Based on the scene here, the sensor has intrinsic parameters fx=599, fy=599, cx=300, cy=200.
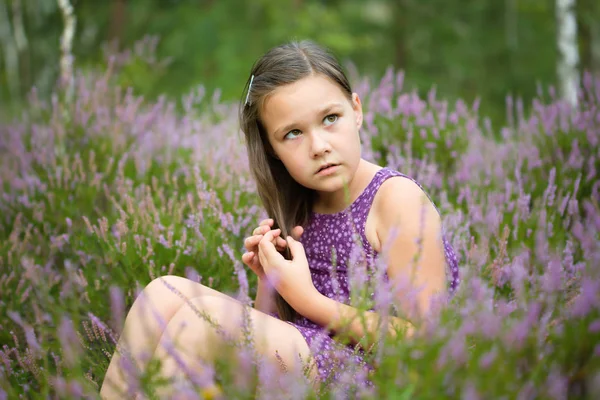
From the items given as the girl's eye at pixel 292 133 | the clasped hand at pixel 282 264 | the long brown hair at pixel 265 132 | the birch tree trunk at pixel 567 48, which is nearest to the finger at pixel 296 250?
the clasped hand at pixel 282 264

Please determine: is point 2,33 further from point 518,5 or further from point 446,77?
point 518,5

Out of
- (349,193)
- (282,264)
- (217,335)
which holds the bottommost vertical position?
(217,335)

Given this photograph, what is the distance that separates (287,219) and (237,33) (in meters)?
8.13

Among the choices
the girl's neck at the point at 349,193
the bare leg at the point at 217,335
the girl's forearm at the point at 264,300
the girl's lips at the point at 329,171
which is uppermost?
the girl's lips at the point at 329,171

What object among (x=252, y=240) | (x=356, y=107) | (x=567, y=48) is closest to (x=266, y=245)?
(x=252, y=240)

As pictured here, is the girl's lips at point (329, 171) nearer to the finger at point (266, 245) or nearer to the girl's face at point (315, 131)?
the girl's face at point (315, 131)

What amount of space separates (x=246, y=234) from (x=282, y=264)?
868 millimetres

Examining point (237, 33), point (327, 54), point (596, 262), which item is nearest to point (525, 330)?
point (596, 262)

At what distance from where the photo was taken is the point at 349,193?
2.26 metres

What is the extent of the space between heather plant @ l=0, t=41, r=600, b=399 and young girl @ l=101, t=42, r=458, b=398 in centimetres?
13

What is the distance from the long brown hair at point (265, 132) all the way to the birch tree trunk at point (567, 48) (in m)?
4.49

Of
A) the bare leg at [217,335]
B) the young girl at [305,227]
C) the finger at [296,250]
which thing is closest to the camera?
the bare leg at [217,335]

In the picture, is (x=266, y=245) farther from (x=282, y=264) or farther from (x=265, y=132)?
(x=265, y=132)

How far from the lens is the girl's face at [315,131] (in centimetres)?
209
